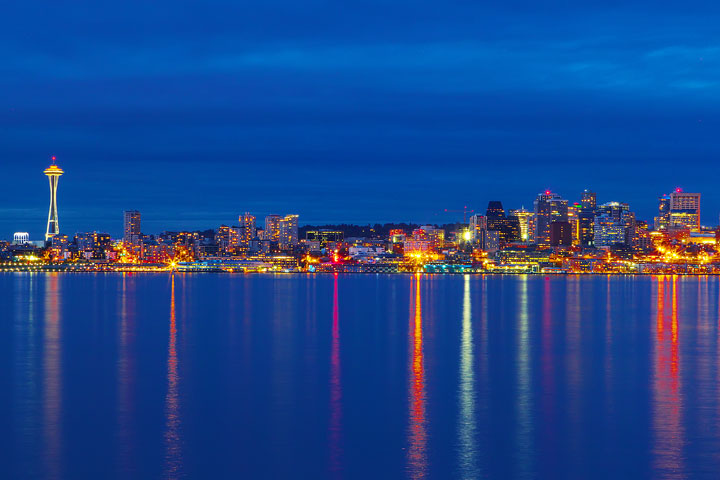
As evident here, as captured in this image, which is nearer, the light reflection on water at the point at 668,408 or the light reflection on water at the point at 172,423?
the light reflection on water at the point at 172,423

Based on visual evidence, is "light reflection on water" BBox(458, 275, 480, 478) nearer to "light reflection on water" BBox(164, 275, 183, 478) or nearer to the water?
the water

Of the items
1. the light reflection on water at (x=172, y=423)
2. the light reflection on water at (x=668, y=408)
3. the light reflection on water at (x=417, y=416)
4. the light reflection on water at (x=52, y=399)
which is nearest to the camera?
the light reflection on water at (x=172, y=423)

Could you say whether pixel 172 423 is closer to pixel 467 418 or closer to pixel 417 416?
pixel 417 416

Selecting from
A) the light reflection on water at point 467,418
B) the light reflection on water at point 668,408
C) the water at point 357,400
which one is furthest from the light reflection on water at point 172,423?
the light reflection on water at point 668,408

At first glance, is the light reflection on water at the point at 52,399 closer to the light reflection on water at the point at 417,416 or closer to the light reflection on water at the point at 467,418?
the light reflection on water at the point at 417,416

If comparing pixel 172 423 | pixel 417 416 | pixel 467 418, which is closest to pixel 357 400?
pixel 417 416

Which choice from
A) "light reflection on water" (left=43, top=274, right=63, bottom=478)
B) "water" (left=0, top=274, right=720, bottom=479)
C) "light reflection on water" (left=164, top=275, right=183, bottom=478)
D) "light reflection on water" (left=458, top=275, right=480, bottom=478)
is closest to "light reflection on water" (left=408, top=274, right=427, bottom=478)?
"water" (left=0, top=274, right=720, bottom=479)

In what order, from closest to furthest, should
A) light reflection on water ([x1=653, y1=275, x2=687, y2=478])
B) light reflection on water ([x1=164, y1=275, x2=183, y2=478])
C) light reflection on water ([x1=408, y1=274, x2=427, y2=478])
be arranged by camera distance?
1. light reflection on water ([x1=164, y1=275, x2=183, y2=478])
2. light reflection on water ([x1=408, y1=274, x2=427, y2=478])
3. light reflection on water ([x1=653, y1=275, x2=687, y2=478])

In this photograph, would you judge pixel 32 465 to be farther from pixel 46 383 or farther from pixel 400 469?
pixel 46 383

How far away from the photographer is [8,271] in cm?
19800

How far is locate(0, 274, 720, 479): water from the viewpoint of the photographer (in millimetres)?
17906

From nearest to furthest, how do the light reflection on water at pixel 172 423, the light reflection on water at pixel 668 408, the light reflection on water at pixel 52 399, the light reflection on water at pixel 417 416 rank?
the light reflection on water at pixel 172 423, the light reflection on water at pixel 417 416, the light reflection on water at pixel 52 399, the light reflection on water at pixel 668 408

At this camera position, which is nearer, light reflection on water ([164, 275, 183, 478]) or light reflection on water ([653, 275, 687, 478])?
light reflection on water ([164, 275, 183, 478])

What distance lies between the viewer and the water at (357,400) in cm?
1791
